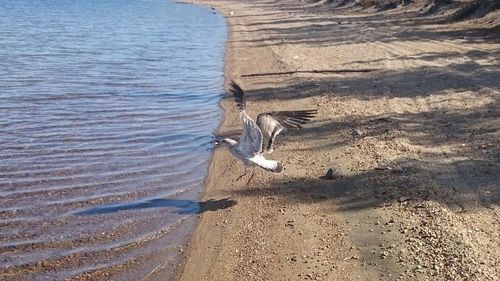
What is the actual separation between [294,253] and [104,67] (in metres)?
14.2

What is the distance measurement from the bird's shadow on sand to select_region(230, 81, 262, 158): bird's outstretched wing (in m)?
0.76

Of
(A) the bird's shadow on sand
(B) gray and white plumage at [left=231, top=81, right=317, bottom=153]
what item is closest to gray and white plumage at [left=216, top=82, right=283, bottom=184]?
(B) gray and white plumage at [left=231, top=81, right=317, bottom=153]

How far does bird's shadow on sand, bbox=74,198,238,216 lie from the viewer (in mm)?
7824

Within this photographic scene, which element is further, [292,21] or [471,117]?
[292,21]

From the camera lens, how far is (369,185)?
8.19 metres

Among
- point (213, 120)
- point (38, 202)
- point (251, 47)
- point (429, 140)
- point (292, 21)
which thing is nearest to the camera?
point (38, 202)

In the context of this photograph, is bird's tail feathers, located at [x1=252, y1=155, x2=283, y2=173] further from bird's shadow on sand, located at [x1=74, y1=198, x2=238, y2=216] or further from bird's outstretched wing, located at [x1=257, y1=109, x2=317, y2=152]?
bird's shadow on sand, located at [x1=74, y1=198, x2=238, y2=216]

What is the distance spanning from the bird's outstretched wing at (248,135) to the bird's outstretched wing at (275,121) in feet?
0.52

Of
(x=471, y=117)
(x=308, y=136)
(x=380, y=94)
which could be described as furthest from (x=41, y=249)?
(x=380, y=94)

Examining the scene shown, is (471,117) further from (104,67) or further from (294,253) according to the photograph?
(104,67)

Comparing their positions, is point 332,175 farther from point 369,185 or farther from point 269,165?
point 269,165

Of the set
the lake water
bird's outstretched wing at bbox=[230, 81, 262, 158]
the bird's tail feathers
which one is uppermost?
bird's outstretched wing at bbox=[230, 81, 262, 158]

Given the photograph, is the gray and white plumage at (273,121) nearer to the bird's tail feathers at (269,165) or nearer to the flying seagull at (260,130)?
the flying seagull at (260,130)

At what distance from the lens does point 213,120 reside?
42.4 feet
